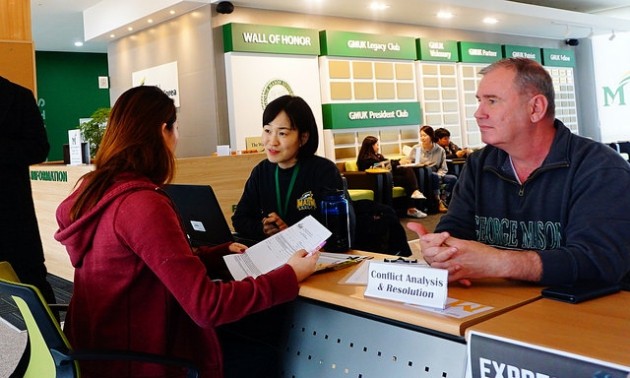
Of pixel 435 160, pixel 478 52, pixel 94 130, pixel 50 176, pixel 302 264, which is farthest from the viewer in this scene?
pixel 478 52

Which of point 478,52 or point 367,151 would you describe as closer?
point 367,151

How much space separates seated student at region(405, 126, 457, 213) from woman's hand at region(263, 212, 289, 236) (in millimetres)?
6317

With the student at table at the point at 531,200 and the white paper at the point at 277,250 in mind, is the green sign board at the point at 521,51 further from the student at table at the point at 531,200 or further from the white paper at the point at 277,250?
the white paper at the point at 277,250

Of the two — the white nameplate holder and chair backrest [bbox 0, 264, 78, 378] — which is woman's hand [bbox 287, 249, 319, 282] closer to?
the white nameplate holder

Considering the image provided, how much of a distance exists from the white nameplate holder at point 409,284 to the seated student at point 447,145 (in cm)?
828

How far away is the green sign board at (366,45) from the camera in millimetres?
8406

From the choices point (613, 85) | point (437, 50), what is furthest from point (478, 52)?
point (613, 85)

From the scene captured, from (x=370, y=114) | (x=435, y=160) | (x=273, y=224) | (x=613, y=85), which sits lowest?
(x=273, y=224)

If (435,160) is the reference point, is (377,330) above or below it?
below

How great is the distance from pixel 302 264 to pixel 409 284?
350mm

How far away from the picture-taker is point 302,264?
158cm

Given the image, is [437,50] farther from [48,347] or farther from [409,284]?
[48,347]

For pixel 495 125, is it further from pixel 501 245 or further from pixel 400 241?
pixel 400 241

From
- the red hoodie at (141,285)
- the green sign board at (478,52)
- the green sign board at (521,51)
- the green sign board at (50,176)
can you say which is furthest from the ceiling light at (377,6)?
the red hoodie at (141,285)
